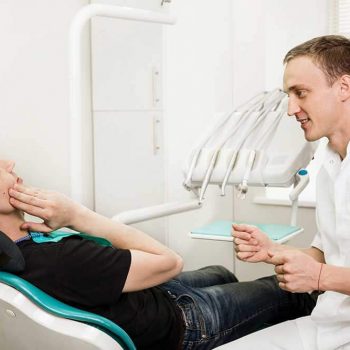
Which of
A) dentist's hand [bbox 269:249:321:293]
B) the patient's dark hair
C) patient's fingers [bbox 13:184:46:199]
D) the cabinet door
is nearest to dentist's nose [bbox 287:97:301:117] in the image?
the patient's dark hair

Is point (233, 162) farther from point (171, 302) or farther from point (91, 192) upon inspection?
point (91, 192)

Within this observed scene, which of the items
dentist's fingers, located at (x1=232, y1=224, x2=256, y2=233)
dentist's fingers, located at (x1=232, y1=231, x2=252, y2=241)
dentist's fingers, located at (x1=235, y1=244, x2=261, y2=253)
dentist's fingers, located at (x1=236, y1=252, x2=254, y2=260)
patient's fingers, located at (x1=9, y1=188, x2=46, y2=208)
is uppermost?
patient's fingers, located at (x1=9, y1=188, x2=46, y2=208)

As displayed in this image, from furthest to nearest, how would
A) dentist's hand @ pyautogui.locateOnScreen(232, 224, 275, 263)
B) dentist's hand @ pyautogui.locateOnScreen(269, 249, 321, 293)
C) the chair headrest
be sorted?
dentist's hand @ pyautogui.locateOnScreen(232, 224, 275, 263) < the chair headrest < dentist's hand @ pyautogui.locateOnScreen(269, 249, 321, 293)

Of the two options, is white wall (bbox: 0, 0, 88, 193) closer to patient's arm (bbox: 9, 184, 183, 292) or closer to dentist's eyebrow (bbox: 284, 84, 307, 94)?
patient's arm (bbox: 9, 184, 183, 292)

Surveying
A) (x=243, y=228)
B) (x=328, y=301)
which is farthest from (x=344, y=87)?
(x=328, y=301)

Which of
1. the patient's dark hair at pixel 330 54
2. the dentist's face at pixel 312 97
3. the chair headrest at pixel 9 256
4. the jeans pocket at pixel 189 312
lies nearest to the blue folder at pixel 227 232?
the jeans pocket at pixel 189 312

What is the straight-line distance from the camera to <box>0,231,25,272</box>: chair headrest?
4.59 feet

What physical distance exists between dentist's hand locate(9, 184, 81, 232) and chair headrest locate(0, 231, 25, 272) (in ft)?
0.48

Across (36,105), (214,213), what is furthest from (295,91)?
(214,213)

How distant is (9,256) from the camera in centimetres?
142

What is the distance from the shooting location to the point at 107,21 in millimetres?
2842

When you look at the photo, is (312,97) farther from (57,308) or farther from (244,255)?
(57,308)

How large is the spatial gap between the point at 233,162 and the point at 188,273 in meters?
0.45

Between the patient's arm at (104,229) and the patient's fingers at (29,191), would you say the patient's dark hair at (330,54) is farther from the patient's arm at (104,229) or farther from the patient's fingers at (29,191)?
the patient's fingers at (29,191)
